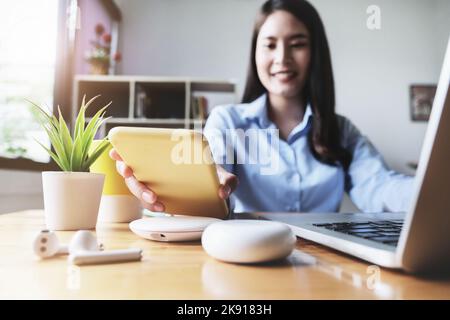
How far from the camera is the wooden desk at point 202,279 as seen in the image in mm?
192

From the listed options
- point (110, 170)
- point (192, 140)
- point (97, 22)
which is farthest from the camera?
point (97, 22)

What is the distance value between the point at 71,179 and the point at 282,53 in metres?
0.85

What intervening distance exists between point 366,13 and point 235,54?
2.88 ft

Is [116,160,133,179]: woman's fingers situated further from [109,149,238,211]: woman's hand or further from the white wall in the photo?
Answer: the white wall

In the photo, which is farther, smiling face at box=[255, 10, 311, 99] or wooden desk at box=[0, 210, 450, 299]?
smiling face at box=[255, 10, 311, 99]

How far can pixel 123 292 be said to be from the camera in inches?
7.6

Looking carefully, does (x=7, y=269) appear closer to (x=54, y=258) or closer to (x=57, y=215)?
(x=54, y=258)

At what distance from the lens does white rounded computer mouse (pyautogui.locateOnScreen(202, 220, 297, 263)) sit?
0.25m

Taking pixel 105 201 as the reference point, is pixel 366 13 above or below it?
above

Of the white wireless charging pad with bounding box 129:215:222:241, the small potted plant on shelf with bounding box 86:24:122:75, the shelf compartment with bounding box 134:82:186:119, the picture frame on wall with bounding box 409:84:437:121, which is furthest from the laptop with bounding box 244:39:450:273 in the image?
the picture frame on wall with bounding box 409:84:437:121

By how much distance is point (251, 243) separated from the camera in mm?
248

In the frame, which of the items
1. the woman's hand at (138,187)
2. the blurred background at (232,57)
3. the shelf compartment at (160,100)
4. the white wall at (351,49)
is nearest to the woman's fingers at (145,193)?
the woman's hand at (138,187)

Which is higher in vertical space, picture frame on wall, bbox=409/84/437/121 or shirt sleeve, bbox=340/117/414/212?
picture frame on wall, bbox=409/84/437/121
